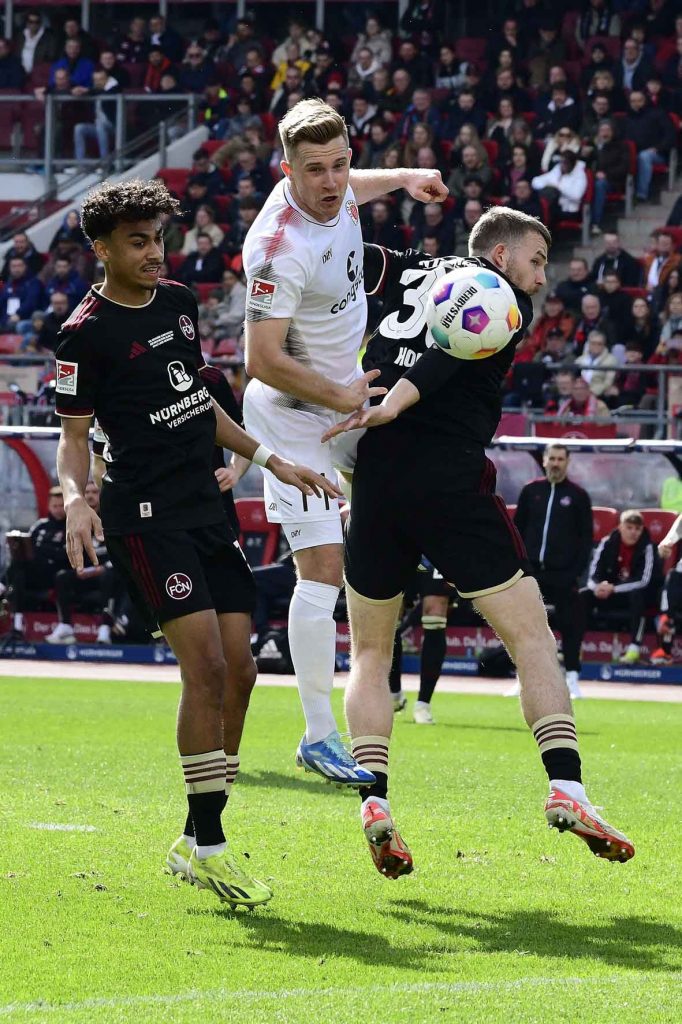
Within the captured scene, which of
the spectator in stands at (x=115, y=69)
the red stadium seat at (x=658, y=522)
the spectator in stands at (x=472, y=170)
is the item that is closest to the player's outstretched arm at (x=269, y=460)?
the red stadium seat at (x=658, y=522)

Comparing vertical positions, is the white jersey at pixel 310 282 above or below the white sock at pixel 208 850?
above

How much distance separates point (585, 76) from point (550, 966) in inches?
839

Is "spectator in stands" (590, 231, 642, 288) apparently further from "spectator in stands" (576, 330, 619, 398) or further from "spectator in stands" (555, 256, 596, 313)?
"spectator in stands" (576, 330, 619, 398)

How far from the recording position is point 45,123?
28078 millimetres

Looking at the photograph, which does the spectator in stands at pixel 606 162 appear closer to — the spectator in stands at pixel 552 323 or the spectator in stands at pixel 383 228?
the spectator in stands at pixel 552 323

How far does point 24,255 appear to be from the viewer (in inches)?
1007

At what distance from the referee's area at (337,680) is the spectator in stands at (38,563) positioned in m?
1.03

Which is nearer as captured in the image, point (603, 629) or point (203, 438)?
point (203, 438)

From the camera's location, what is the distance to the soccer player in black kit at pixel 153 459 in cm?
529

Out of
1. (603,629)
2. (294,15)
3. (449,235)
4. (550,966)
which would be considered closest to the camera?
(550,966)

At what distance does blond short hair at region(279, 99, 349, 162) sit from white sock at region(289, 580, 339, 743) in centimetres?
173

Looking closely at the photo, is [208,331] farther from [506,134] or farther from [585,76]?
[585,76]

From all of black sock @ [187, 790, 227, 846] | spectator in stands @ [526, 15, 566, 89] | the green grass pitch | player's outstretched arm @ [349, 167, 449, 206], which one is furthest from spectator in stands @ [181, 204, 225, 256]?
black sock @ [187, 790, 227, 846]

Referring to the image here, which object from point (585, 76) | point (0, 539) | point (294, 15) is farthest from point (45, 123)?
point (0, 539)
